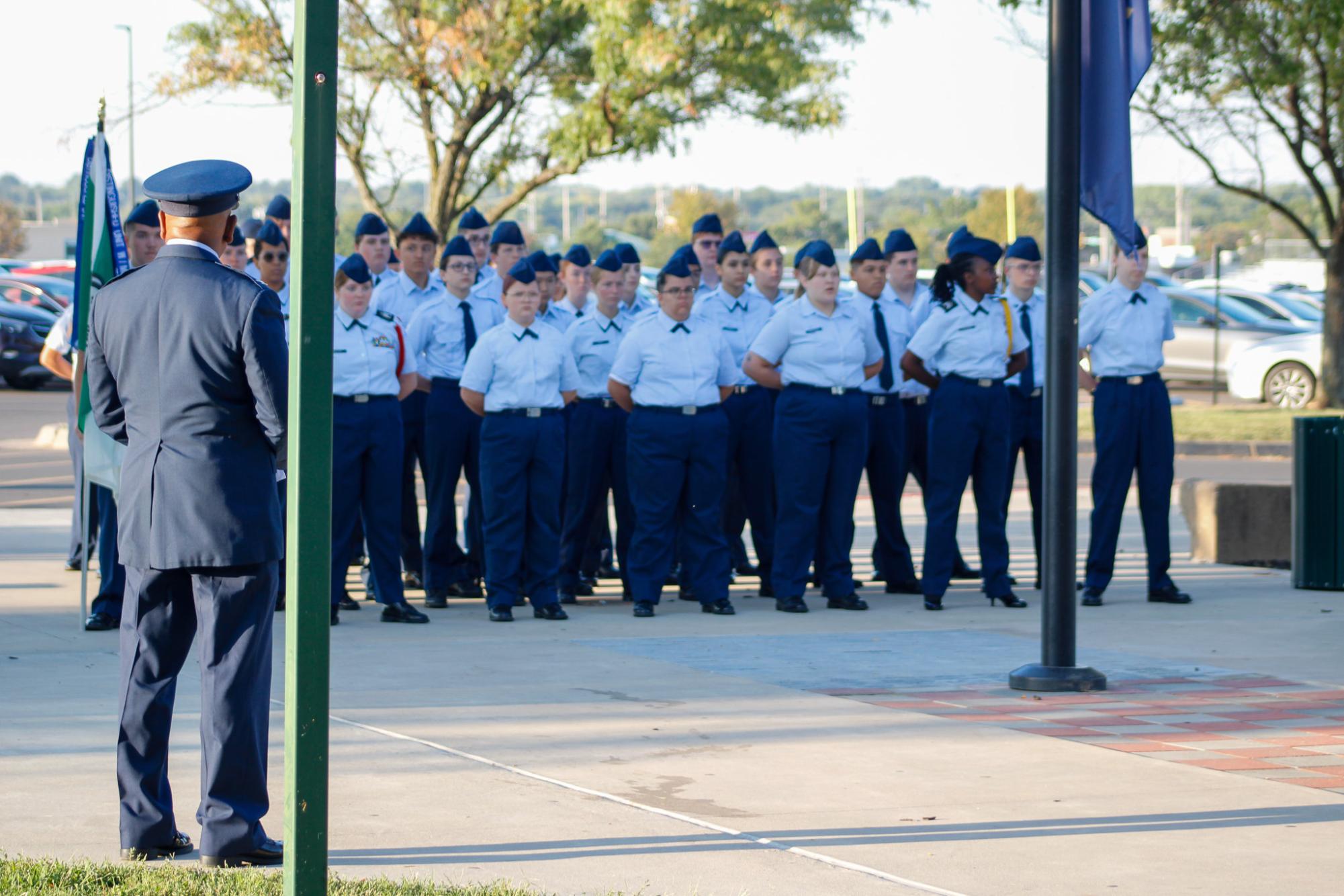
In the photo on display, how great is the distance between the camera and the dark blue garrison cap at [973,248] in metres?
11.6

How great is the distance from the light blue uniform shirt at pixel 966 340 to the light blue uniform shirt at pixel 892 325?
0.34 m

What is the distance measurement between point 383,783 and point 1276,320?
1256 inches

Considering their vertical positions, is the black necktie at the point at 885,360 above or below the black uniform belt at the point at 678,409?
above

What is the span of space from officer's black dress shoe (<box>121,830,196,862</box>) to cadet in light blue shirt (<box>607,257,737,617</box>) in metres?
5.49

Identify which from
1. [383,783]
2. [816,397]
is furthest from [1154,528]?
[383,783]

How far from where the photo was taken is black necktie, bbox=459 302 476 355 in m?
11.6

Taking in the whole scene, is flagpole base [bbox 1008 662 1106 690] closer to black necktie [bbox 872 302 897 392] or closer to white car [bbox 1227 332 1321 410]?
black necktie [bbox 872 302 897 392]

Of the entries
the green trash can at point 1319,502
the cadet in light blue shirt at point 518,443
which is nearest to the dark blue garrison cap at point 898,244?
the green trash can at point 1319,502

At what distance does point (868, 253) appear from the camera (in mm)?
11992

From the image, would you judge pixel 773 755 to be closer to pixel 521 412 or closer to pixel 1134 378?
pixel 521 412

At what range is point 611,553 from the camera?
13.4 meters

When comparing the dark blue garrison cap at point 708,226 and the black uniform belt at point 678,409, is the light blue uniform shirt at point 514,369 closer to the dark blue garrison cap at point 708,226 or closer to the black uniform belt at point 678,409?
the black uniform belt at point 678,409

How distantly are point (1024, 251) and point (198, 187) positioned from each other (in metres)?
7.67

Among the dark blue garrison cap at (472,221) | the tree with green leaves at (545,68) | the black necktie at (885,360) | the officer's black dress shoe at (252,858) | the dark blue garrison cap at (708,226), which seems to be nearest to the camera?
the officer's black dress shoe at (252,858)
